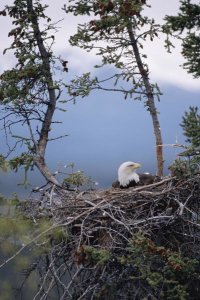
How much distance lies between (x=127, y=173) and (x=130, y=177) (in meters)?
0.10

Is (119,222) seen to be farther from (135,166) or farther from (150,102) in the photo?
(150,102)

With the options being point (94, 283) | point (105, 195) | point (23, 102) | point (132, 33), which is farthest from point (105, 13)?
point (94, 283)

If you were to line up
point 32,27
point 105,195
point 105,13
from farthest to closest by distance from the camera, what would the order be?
1. point 32,27
2. point 105,13
3. point 105,195

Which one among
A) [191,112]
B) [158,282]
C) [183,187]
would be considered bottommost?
[158,282]

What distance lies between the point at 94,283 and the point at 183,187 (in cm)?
199

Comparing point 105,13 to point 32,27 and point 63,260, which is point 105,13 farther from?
point 63,260

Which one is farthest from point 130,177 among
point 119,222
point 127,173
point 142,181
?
point 119,222

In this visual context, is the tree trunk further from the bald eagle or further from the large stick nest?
the large stick nest

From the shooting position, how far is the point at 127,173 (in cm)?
1178

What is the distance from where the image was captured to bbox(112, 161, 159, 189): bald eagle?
11.6 m

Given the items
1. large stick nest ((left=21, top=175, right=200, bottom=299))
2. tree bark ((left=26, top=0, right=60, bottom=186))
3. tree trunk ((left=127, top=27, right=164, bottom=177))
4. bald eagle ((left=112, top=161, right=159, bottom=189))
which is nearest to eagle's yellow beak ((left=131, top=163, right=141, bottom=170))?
bald eagle ((left=112, top=161, right=159, bottom=189))

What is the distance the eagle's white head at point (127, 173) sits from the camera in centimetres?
1170

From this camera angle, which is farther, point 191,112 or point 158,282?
point 191,112

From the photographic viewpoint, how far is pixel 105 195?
33.1 ft
